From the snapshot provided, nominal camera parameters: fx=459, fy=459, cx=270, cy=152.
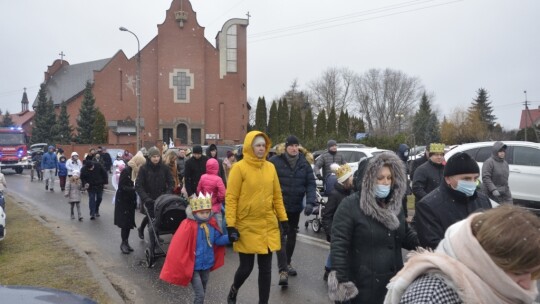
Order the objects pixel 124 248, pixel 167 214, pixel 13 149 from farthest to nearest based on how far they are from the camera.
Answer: pixel 13 149 → pixel 124 248 → pixel 167 214

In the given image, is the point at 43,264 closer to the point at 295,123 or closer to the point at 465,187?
the point at 465,187

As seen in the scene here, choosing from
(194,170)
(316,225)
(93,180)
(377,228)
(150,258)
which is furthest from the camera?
(93,180)

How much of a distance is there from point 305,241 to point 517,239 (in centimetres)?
799

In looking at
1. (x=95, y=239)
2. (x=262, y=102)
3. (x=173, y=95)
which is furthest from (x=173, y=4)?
(x=95, y=239)

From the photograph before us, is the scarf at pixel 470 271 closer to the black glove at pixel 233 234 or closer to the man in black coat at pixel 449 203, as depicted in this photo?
the man in black coat at pixel 449 203

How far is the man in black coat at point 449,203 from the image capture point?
3357 mm

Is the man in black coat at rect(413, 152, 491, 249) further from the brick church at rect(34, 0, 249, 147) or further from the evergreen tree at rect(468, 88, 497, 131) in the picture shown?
the evergreen tree at rect(468, 88, 497, 131)

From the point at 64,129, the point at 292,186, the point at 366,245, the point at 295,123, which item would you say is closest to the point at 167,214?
the point at 292,186

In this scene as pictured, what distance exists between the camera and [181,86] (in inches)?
2000

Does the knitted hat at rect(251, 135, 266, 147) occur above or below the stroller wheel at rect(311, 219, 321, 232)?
above

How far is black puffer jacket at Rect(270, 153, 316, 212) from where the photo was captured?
6.72m

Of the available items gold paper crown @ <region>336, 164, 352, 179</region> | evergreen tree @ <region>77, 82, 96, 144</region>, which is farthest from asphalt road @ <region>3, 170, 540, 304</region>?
evergreen tree @ <region>77, 82, 96, 144</region>

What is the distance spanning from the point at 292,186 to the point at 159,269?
2793 millimetres

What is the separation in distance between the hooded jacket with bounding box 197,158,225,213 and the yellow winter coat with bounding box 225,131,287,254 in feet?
9.11
